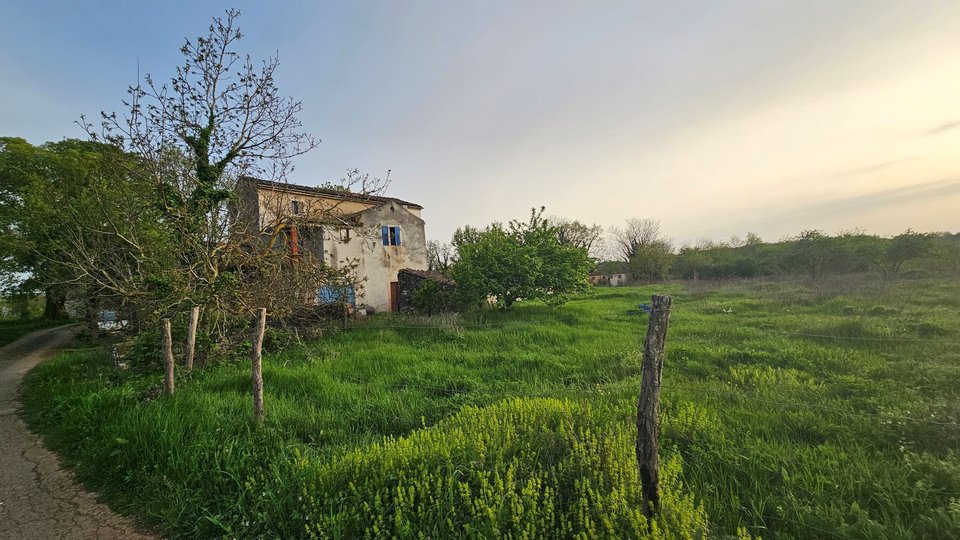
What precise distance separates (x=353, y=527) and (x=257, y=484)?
4.15 feet

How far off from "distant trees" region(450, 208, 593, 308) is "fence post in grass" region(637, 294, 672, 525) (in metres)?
11.0

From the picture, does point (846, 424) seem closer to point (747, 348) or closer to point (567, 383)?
point (567, 383)

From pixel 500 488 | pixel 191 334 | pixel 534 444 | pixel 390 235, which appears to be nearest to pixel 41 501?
pixel 191 334

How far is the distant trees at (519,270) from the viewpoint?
1430cm

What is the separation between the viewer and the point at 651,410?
112 inches

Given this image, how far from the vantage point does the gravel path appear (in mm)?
3320

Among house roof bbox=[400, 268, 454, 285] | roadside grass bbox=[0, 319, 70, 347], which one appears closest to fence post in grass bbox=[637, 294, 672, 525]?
house roof bbox=[400, 268, 454, 285]

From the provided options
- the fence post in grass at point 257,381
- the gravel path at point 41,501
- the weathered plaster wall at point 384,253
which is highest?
the weathered plaster wall at point 384,253

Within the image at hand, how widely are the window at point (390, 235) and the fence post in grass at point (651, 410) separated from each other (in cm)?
1976

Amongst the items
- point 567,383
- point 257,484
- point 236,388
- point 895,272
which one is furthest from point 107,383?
point 895,272

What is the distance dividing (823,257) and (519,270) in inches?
1133

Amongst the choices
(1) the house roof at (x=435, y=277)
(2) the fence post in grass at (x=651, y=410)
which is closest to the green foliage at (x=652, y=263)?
(1) the house roof at (x=435, y=277)

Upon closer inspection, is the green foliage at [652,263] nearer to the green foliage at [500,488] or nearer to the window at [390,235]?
the window at [390,235]

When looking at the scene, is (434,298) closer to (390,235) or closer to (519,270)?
(519,270)
